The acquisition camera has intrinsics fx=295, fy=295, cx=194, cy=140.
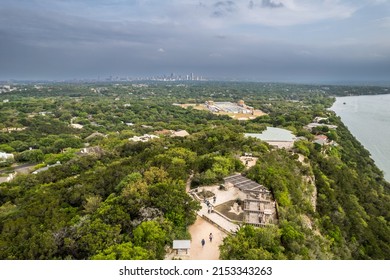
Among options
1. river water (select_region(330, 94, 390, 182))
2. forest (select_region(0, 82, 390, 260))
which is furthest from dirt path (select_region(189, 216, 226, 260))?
river water (select_region(330, 94, 390, 182))

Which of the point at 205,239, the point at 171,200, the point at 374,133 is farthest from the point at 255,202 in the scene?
the point at 374,133

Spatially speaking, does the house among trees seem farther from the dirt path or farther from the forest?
the dirt path

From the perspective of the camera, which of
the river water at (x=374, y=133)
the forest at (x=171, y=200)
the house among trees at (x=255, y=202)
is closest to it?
the forest at (x=171, y=200)

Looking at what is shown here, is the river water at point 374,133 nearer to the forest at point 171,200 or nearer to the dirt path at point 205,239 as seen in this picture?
the forest at point 171,200

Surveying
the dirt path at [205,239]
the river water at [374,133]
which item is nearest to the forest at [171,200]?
the dirt path at [205,239]
